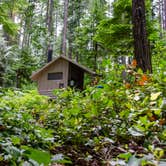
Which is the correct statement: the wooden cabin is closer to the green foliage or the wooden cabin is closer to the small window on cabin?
the small window on cabin

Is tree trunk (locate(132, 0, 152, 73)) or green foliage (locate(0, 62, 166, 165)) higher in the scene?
tree trunk (locate(132, 0, 152, 73))

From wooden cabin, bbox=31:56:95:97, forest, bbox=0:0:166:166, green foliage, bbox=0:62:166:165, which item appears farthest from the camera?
wooden cabin, bbox=31:56:95:97

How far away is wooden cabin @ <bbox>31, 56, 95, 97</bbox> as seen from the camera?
16203 millimetres

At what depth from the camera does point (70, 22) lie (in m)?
29.1

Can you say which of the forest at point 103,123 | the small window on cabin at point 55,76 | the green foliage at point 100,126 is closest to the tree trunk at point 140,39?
the forest at point 103,123

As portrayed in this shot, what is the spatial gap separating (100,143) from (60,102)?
1904mm

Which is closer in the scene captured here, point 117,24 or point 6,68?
point 117,24

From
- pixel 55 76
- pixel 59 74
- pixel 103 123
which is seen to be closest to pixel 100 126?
pixel 103 123

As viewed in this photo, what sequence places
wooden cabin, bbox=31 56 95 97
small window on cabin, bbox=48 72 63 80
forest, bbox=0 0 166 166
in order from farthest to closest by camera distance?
small window on cabin, bbox=48 72 63 80 → wooden cabin, bbox=31 56 95 97 → forest, bbox=0 0 166 166

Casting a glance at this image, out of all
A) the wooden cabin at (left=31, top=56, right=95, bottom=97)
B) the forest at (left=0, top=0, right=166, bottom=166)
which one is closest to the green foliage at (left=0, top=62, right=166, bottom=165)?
the forest at (left=0, top=0, right=166, bottom=166)

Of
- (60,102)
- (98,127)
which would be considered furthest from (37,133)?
(60,102)

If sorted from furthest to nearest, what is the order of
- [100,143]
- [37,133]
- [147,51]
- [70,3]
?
[70,3] → [147,51] → [37,133] → [100,143]

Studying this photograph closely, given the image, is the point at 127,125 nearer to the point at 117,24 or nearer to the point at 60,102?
the point at 60,102

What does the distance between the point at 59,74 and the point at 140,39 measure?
39.3 feet
